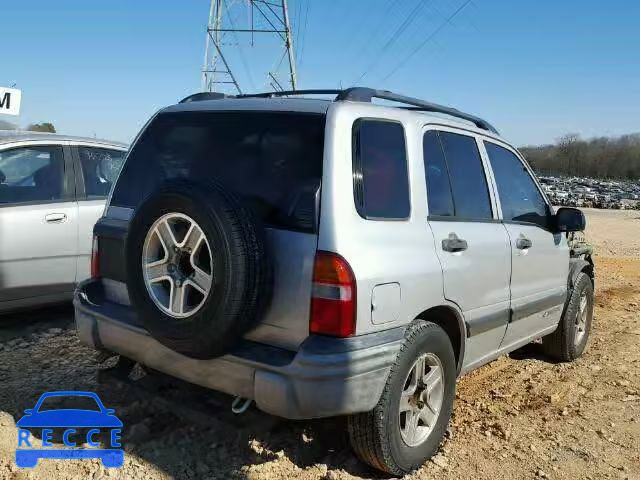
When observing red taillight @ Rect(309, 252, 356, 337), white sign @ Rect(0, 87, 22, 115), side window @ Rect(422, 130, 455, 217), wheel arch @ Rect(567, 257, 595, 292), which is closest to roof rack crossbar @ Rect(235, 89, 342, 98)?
side window @ Rect(422, 130, 455, 217)

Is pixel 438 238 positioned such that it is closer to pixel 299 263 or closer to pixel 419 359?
pixel 419 359

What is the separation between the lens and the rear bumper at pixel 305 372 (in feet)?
8.29

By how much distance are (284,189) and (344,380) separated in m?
0.90

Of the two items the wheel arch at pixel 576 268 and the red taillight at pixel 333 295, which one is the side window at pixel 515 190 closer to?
the wheel arch at pixel 576 268

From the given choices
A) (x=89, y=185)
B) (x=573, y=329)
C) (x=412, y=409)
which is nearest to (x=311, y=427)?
(x=412, y=409)

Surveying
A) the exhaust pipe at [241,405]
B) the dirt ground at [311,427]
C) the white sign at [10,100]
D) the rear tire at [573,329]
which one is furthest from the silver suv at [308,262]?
the white sign at [10,100]

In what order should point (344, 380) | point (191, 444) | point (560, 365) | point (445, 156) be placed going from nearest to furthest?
point (344, 380), point (191, 444), point (445, 156), point (560, 365)

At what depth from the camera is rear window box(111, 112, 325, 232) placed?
108 inches

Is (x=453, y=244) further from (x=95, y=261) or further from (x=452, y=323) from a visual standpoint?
(x=95, y=261)

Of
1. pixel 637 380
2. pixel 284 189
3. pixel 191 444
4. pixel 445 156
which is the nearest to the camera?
pixel 284 189

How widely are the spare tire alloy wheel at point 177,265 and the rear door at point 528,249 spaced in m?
2.13

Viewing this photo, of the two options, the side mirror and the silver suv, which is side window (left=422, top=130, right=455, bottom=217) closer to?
the silver suv

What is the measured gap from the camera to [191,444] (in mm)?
3197

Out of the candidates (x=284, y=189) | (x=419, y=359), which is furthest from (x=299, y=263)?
(x=419, y=359)
